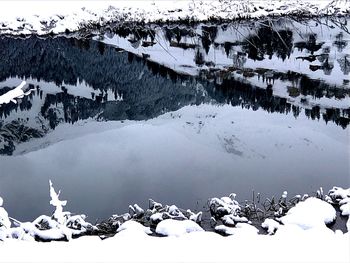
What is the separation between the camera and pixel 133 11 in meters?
22.2

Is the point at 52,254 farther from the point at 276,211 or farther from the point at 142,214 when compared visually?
the point at 276,211

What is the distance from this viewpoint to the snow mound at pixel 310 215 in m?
6.21

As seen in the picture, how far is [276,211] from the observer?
721 cm

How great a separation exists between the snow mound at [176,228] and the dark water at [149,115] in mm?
1694

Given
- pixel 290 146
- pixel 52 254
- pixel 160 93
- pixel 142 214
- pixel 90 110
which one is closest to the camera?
pixel 52 254

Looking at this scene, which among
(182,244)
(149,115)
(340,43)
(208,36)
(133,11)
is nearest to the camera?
(182,244)

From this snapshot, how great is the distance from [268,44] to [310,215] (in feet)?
42.2

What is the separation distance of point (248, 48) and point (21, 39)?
355 inches

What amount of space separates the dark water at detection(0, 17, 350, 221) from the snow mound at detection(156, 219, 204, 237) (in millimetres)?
1694

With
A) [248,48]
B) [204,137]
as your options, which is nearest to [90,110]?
[204,137]

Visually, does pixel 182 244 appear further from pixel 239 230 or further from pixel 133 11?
pixel 133 11

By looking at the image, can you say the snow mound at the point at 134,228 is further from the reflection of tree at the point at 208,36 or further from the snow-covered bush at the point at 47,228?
the reflection of tree at the point at 208,36

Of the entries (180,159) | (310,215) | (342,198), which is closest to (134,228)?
(310,215)

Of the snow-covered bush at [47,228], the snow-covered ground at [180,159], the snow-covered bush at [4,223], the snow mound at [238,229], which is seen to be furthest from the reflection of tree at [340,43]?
the snow-covered bush at [4,223]
